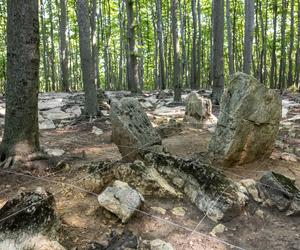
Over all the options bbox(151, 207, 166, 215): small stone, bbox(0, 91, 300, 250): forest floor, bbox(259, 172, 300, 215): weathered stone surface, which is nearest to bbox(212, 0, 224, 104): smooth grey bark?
bbox(0, 91, 300, 250): forest floor

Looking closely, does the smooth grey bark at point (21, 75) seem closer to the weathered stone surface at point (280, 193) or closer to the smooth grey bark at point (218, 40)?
the weathered stone surface at point (280, 193)

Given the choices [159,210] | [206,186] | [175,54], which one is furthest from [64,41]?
[159,210]

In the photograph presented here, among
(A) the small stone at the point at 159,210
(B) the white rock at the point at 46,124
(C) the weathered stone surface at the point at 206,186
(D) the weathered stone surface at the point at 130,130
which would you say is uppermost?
(D) the weathered stone surface at the point at 130,130

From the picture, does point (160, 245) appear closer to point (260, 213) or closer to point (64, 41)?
point (260, 213)

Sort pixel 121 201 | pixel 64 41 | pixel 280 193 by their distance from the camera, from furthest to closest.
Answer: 1. pixel 64 41
2. pixel 280 193
3. pixel 121 201

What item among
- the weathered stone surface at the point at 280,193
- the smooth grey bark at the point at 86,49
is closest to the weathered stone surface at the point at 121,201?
the weathered stone surface at the point at 280,193

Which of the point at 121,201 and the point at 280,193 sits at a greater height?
the point at 121,201

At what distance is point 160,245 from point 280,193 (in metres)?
1.79

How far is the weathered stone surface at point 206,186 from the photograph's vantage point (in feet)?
12.9

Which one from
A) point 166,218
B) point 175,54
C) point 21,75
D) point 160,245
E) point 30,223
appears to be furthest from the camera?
point 175,54

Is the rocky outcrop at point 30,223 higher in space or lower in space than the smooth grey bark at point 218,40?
lower

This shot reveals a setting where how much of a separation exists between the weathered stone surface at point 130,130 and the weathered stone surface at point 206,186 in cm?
42

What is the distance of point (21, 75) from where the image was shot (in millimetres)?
4898

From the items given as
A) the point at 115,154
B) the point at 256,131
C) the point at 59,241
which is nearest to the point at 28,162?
the point at 115,154
